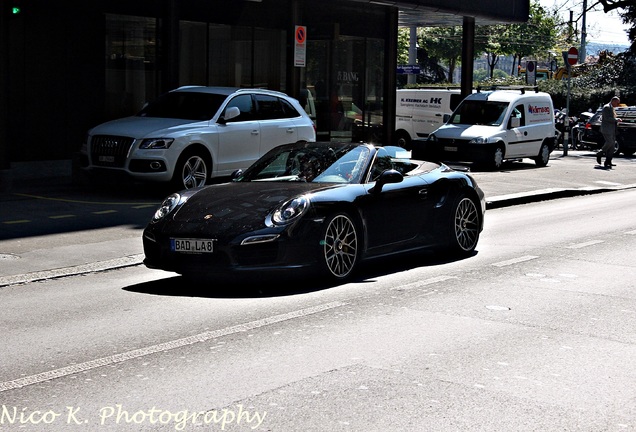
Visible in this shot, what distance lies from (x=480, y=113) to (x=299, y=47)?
5978 millimetres

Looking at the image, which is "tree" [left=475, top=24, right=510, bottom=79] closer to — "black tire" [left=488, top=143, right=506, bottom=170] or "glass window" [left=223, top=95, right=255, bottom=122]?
"black tire" [left=488, top=143, right=506, bottom=170]

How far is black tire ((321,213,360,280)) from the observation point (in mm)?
9547

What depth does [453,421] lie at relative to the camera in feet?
18.2

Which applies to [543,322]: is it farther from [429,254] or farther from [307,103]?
[307,103]

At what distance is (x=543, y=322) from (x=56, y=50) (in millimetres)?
14600

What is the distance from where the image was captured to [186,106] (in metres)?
18.1

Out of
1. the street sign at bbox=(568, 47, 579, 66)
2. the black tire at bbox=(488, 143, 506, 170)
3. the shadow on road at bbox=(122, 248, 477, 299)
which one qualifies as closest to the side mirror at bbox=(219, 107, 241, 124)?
the shadow on road at bbox=(122, 248, 477, 299)

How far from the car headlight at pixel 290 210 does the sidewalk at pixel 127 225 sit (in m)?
2.41

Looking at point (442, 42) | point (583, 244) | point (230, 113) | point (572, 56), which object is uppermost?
point (442, 42)

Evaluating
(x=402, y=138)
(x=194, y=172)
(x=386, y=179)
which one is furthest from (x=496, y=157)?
(x=386, y=179)

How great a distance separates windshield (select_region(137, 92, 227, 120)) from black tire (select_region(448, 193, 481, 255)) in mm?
6954

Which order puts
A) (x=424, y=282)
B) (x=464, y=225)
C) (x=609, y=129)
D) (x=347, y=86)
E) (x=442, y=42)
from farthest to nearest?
(x=442, y=42), (x=347, y=86), (x=609, y=129), (x=464, y=225), (x=424, y=282)

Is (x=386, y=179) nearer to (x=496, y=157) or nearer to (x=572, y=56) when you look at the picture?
(x=496, y=157)

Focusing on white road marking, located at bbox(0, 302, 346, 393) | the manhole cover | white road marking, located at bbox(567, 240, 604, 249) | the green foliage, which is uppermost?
the green foliage
